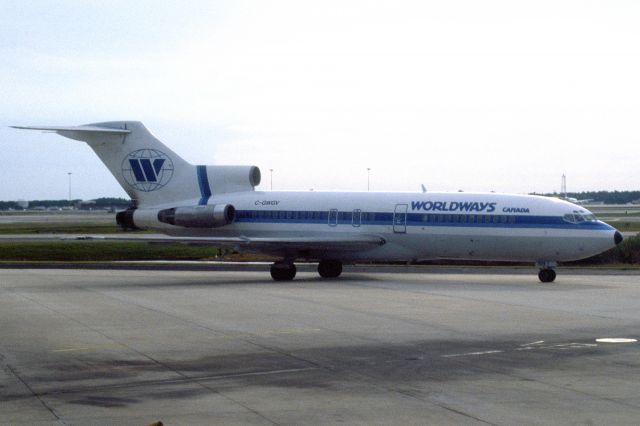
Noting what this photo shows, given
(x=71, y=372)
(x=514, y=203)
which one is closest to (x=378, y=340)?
(x=71, y=372)

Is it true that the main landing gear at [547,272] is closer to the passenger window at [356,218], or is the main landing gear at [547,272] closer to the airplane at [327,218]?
the airplane at [327,218]

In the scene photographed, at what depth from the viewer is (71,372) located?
14.9 m

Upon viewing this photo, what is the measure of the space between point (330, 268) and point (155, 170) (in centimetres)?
803

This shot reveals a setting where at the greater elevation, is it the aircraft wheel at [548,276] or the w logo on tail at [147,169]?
the w logo on tail at [147,169]

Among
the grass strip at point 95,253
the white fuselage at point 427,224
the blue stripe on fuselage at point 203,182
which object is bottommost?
the grass strip at point 95,253

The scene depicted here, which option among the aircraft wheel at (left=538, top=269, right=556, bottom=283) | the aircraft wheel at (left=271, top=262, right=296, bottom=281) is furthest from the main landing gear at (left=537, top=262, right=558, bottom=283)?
the aircraft wheel at (left=271, top=262, right=296, bottom=281)

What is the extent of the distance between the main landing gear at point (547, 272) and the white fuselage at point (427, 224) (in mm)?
385

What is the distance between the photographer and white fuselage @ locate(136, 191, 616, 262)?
3312 centimetres

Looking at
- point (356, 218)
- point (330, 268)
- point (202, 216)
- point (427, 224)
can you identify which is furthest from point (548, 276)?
point (202, 216)

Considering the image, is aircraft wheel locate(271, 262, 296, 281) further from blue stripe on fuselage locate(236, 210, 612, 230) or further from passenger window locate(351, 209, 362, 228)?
passenger window locate(351, 209, 362, 228)

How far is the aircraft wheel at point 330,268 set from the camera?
36688 millimetres

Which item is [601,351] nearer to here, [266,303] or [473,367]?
[473,367]

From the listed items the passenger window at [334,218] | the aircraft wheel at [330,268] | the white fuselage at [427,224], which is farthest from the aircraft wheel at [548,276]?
the passenger window at [334,218]

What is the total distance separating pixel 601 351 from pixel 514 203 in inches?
665
